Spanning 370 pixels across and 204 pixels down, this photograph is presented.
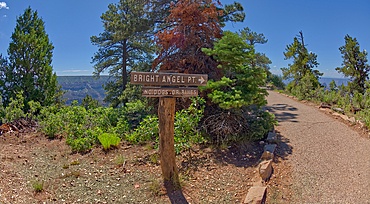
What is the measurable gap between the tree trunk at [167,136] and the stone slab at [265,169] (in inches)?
62.3

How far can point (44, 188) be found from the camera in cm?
333

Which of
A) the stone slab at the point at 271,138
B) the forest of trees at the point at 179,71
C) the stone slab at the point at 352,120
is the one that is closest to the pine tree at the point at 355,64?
the forest of trees at the point at 179,71

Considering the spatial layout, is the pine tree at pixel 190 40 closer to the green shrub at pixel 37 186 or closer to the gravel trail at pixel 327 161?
the gravel trail at pixel 327 161

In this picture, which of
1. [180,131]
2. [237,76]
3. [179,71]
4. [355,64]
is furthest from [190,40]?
[355,64]

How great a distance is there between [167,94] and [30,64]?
20.5ft

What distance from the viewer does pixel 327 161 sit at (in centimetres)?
467

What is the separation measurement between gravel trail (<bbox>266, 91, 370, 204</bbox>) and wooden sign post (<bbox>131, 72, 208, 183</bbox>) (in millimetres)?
2149

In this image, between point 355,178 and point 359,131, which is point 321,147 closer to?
point 355,178

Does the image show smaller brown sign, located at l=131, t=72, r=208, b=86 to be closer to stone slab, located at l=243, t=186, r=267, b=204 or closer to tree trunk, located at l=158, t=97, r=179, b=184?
tree trunk, located at l=158, t=97, r=179, b=184

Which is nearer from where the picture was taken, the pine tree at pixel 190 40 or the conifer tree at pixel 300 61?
the pine tree at pixel 190 40

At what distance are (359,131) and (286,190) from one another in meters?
4.88

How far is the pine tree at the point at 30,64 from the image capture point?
6.91 m

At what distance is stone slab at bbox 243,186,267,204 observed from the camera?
320cm

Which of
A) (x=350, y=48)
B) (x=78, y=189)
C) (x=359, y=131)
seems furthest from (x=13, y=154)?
(x=350, y=48)
